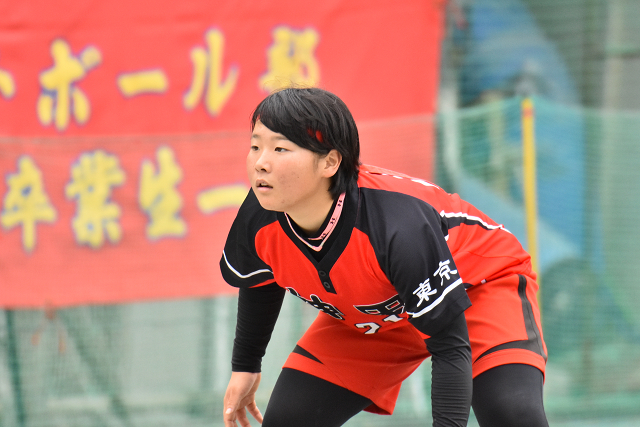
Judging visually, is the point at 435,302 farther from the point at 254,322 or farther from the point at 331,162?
the point at 254,322

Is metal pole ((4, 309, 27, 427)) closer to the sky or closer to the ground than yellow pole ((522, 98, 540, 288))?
closer to the ground

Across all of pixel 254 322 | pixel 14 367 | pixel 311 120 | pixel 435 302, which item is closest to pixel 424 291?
pixel 435 302

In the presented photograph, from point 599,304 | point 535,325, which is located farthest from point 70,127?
point 599,304

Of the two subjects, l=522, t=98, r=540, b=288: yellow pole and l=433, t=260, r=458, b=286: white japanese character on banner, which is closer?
l=433, t=260, r=458, b=286: white japanese character on banner

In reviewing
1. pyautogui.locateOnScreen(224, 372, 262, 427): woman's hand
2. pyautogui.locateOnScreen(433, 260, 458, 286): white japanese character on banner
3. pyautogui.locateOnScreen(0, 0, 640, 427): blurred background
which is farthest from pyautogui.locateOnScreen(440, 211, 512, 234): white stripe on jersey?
pyautogui.locateOnScreen(0, 0, 640, 427): blurred background

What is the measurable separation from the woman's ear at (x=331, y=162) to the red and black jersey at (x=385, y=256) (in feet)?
0.29

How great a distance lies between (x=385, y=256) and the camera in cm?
174

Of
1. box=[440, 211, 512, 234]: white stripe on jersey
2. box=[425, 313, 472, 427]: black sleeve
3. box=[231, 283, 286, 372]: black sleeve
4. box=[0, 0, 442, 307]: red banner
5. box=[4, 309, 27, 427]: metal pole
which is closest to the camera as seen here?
box=[425, 313, 472, 427]: black sleeve

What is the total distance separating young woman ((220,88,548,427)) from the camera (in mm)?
1737

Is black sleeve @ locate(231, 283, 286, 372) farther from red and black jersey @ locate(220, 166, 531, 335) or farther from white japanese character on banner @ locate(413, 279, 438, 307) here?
white japanese character on banner @ locate(413, 279, 438, 307)

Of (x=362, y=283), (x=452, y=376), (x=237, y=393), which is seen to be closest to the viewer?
(x=452, y=376)

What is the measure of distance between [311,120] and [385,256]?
39 cm

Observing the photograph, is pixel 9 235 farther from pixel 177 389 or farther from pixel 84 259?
pixel 177 389

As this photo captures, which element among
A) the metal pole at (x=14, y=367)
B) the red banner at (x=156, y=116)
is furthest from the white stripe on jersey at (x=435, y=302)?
the metal pole at (x=14, y=367)
